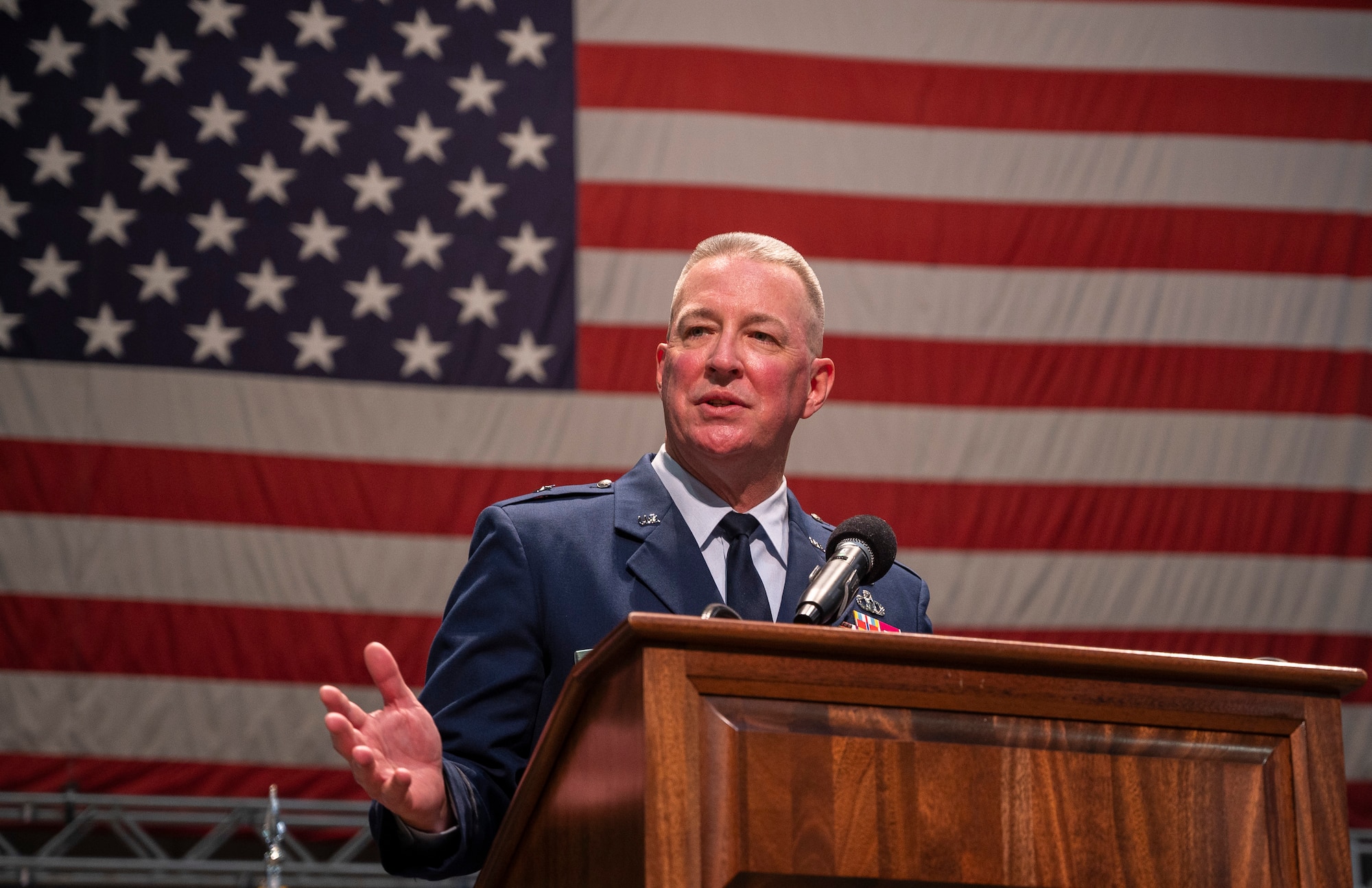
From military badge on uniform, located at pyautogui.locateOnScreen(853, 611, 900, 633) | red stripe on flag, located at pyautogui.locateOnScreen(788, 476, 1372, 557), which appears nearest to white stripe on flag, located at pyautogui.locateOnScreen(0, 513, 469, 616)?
red stripe on flag, located at pyautogui.locateOnScreen(788, 476, 1372, 557)

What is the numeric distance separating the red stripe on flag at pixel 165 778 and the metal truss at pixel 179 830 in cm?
5

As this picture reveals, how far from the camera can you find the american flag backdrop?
4.38 m

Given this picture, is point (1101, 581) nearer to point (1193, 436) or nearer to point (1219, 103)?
point (1193, 436)

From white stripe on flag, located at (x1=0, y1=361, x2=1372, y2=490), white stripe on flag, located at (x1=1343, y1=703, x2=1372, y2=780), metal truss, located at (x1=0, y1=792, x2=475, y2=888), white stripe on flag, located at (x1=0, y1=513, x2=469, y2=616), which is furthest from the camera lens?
white stripe on flag, located at (x1=1343, y1=703, x2=1372, y2=780)

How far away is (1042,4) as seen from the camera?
501 cm

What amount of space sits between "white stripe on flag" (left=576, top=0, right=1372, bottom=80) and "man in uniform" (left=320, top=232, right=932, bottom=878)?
3.44 m

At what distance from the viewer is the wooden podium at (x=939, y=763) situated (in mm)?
826

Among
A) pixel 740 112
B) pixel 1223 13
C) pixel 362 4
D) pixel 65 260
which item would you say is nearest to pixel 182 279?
pixel 65 260

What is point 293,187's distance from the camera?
4.68 meters

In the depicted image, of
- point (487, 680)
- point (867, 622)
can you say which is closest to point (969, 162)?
point (867, 622)

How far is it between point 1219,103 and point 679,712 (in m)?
4.96

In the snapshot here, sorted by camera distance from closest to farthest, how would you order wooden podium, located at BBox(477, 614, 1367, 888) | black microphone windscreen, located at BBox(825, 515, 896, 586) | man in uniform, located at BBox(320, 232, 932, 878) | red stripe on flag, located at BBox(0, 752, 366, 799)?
wooden podium, located at BBox(477, 614, 1367, 888) → black microphone windscreen, located at BBox(825, 515, 896, 586) → man in uniform, located at BBox(320, 232, 932, 878) → red stripe on flag, located at BBox(0, 752, 366, 799)

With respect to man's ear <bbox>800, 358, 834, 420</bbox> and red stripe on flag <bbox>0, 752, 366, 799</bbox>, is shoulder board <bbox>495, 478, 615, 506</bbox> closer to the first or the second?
man's ear <bbox>800, 358, 834, 420</bbox>

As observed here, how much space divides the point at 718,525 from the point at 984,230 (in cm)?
360
